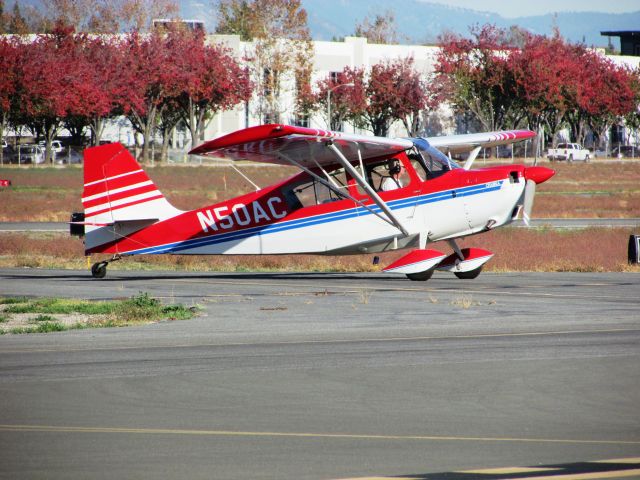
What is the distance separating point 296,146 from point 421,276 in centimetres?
341

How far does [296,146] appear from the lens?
60.6 ft

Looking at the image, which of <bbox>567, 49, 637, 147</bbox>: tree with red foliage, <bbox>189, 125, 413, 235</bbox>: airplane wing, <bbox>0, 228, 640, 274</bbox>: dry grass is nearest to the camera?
<bbox>189, 125, 413, 235</bbox>: airplane wing

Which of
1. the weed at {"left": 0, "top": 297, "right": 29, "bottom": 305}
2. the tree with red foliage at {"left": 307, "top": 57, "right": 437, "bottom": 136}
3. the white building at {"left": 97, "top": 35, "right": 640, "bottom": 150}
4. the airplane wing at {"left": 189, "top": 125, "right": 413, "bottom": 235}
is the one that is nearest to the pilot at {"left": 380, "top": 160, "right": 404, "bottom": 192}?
the airplane wing at {"left": 189, "top": 125, "right": 413, "bottom": 235}

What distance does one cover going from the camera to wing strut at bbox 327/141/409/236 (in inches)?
723

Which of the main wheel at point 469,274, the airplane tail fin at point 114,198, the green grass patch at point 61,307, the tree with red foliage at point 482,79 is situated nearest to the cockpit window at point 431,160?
the main wheel at point 469,274

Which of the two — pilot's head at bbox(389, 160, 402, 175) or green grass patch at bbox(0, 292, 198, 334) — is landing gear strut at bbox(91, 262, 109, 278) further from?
pilot's head at bbox(389, 160, 402, 175)

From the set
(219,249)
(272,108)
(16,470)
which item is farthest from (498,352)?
(272,108)

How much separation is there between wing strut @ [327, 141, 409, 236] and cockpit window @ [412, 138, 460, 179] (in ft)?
3.50

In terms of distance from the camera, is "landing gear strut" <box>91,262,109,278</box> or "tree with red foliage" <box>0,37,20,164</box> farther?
"tree with red foliage" <box>0,37,20,164</box>

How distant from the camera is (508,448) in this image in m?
7.19

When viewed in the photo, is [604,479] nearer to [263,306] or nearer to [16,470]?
[16,470]

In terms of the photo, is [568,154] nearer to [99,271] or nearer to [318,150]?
[99,271]

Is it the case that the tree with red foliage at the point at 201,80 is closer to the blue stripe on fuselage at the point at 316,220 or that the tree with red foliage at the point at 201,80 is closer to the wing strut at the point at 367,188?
the blue stripe on fuselage at the point at 316,220

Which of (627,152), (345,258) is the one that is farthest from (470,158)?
(627,152)
